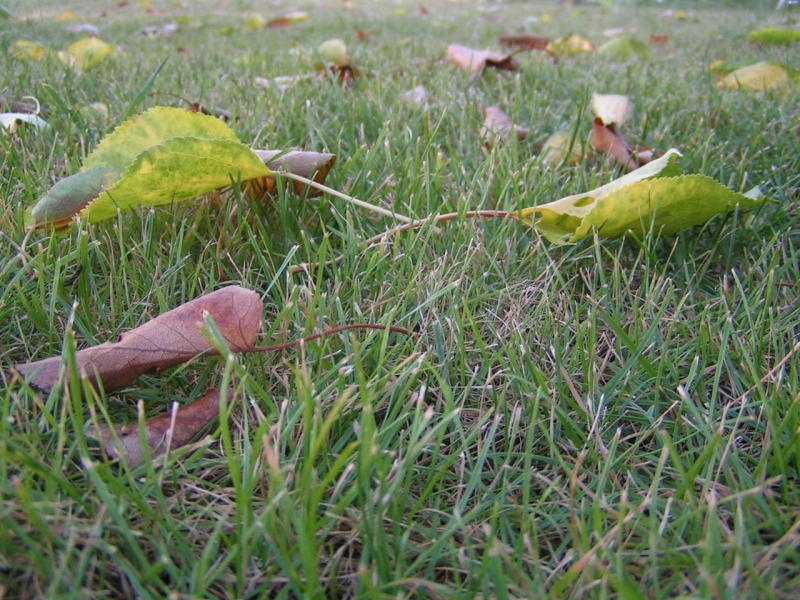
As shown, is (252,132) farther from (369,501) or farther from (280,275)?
(369,501)

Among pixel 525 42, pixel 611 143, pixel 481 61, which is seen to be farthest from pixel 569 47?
pixel 611 143

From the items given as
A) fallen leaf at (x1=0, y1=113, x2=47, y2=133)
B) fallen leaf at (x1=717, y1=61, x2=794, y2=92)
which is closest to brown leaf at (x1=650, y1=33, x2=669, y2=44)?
fallen leaf at (x1=717, y1=61, x2=794, y2=92)

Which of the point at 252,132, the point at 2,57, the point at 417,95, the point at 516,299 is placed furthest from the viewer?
the point at 2,57

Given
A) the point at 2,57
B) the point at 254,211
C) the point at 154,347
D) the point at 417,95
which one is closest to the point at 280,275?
the point at 254,211

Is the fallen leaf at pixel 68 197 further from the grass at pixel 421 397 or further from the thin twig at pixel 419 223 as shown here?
the thin twig at pixel 419 223

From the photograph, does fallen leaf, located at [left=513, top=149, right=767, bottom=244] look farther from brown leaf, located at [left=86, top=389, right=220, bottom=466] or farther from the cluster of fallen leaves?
brown leaf, located at [left=86, top=389, right=220, bottom=466]

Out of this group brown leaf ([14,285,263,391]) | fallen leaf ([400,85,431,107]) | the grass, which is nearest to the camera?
the grass

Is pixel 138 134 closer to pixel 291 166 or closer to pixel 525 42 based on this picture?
pixel 291 166
